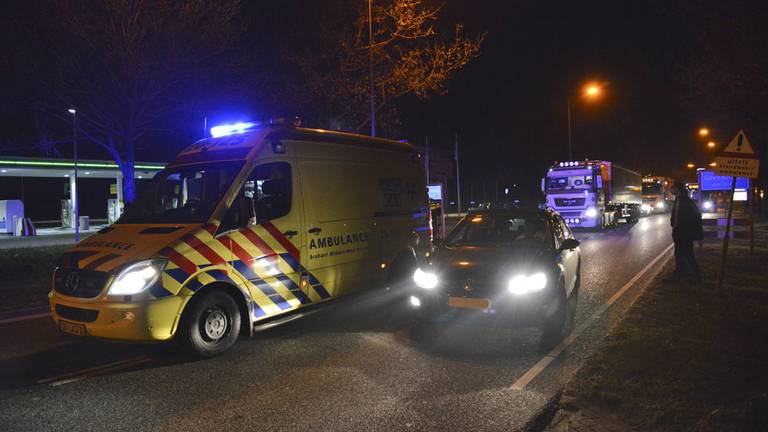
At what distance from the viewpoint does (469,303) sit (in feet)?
20.0

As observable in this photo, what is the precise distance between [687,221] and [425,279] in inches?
253

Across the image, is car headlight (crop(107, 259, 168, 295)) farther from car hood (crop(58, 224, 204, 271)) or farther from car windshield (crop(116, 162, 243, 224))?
car windshield (crop(116, 162, 243, 224))

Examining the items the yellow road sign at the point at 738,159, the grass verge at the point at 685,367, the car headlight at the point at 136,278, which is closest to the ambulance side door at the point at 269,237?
the car headlight at the point at 136,278

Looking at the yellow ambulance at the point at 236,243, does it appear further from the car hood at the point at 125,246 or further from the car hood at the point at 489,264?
the car hood at the point at 489,264

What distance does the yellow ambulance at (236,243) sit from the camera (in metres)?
5.42

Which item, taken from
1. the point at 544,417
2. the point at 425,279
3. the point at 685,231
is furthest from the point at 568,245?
the point at 685,231

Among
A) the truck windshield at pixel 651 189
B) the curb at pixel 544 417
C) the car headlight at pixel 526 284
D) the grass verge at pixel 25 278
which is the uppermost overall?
the truck windshield at pixel 651 189

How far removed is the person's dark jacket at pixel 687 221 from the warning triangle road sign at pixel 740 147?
1370mm

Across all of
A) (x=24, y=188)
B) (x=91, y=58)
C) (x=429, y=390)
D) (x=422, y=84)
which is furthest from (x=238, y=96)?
(x=24, y=188)

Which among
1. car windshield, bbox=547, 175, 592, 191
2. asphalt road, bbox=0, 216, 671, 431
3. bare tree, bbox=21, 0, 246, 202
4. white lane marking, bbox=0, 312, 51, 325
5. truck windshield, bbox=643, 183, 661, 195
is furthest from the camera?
truck windshield, bbox=643, 183, 661, 195

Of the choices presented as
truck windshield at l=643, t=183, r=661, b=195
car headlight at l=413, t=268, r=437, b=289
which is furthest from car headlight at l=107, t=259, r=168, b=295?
truck windshield at l=643, t=183, r=661, b=195

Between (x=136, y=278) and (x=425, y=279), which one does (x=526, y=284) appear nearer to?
(x=425, y=279)

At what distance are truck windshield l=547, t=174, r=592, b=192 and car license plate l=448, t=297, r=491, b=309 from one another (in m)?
19.1

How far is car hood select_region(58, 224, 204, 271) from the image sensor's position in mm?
5434
